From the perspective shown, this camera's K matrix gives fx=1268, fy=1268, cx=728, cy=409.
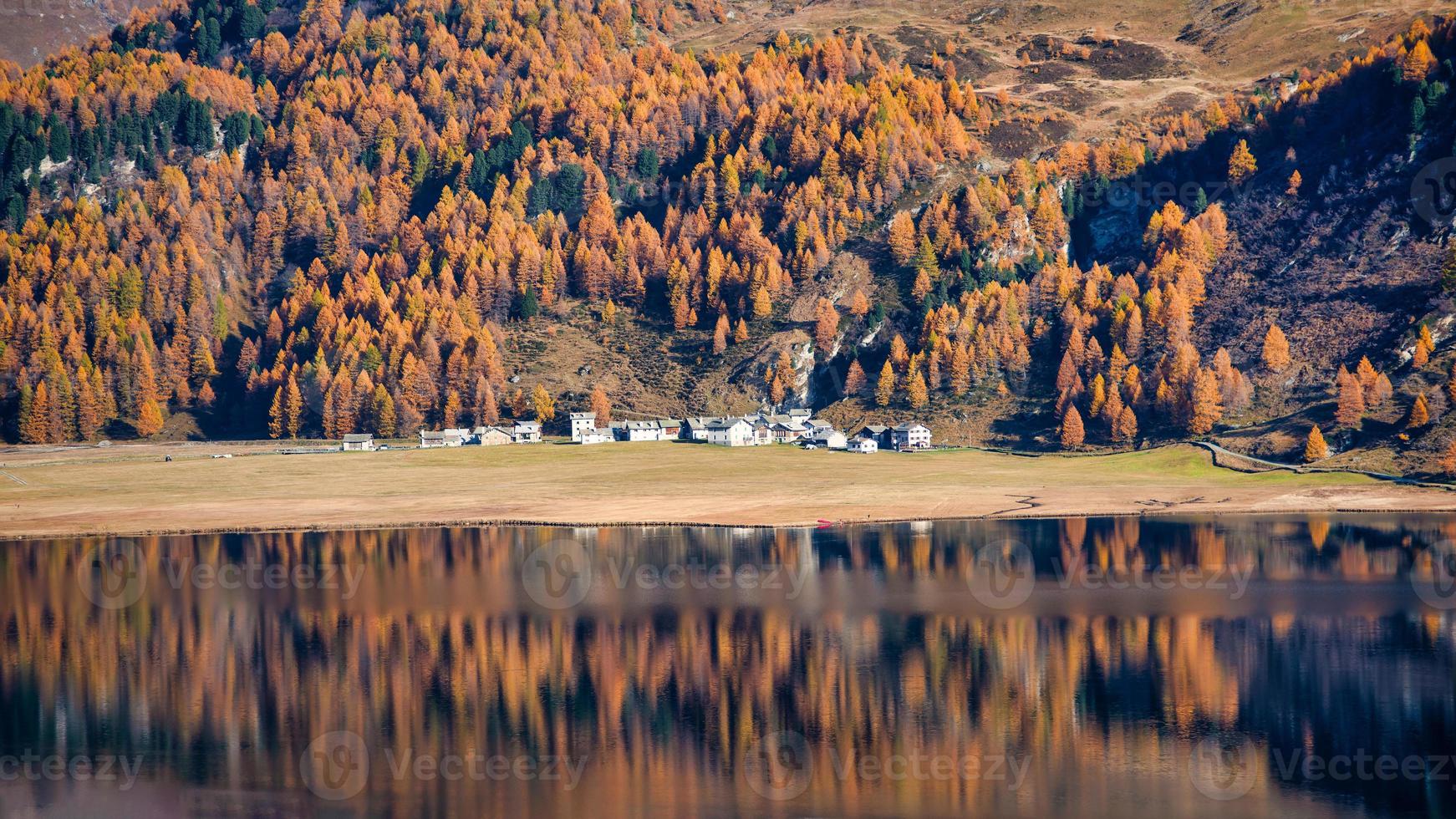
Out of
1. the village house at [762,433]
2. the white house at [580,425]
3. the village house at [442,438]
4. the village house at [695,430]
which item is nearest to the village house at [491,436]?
the village house at [442,438]

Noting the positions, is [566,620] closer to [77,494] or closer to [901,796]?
[901,796]

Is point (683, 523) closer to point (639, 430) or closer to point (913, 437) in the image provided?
point (913, 437)

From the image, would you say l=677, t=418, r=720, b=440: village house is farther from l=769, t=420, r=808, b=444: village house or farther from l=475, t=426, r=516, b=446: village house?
l=475, t=426, r=516, b=446: village house

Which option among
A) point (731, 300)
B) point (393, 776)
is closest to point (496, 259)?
point (731, 300)

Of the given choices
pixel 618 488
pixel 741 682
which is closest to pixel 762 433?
pixel 618 488

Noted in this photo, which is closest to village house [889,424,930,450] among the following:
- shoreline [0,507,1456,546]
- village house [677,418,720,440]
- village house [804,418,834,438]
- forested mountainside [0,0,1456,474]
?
forested mountainside [0,0,1456,474]

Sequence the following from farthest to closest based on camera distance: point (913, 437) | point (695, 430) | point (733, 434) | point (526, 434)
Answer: point (526, 434)
point (695, 430)
point (733, 434)
point (913, 437)
